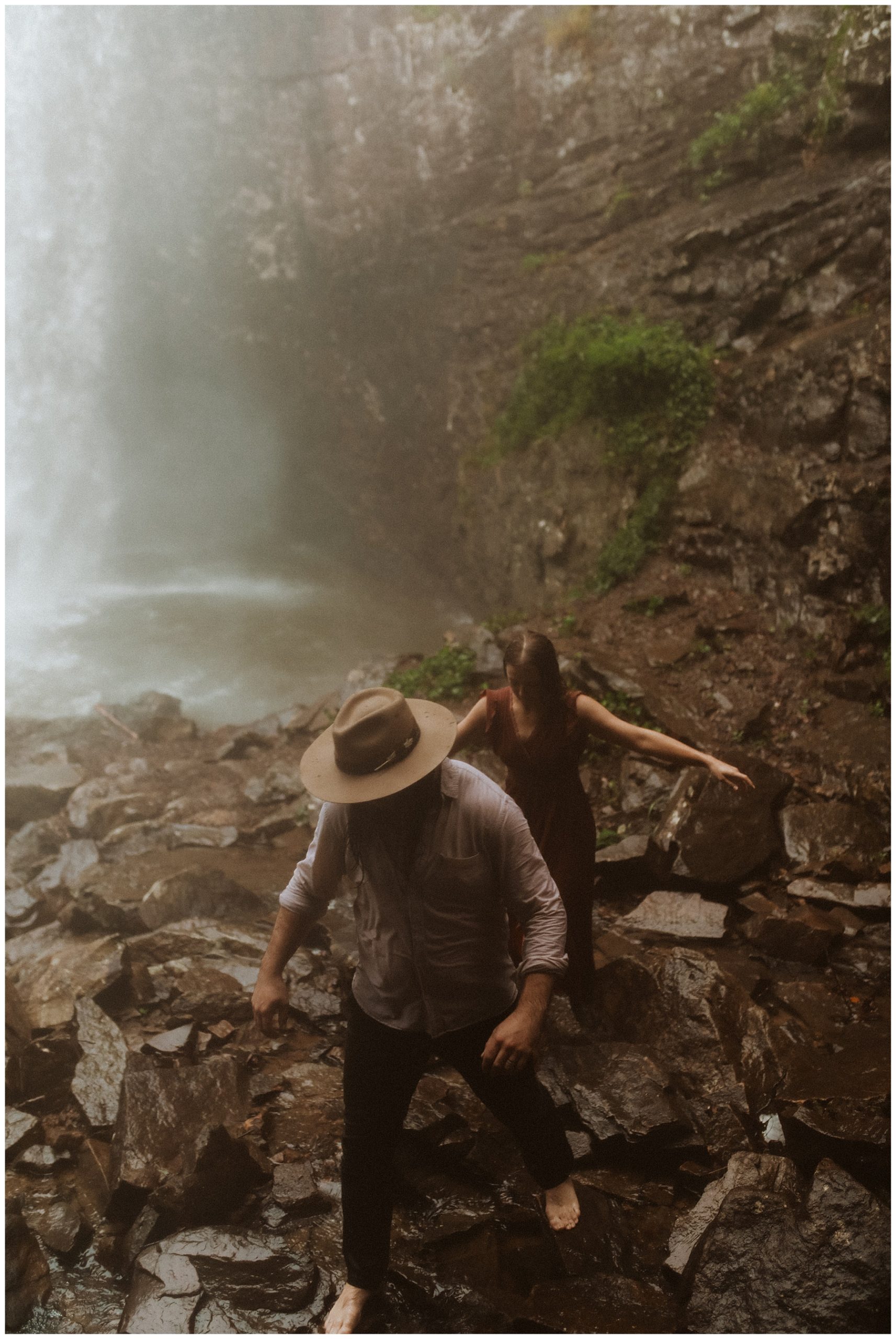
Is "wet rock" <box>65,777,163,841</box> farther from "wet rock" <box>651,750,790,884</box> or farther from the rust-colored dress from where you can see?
the rust-colored dress

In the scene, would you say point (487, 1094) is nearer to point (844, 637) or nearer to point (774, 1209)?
point (774, 1209)

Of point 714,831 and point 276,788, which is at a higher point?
point 714,831

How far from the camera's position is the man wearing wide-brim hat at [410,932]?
2.26 metres

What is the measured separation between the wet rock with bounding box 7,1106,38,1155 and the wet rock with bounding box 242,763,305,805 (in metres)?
3.68

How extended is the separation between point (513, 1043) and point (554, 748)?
1406 millimetres

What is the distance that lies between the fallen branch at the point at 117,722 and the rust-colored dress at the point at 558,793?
7553 millimetres

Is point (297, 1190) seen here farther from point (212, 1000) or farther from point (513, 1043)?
point (513, 1043)

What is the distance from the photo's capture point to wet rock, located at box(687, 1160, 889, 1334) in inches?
94.2

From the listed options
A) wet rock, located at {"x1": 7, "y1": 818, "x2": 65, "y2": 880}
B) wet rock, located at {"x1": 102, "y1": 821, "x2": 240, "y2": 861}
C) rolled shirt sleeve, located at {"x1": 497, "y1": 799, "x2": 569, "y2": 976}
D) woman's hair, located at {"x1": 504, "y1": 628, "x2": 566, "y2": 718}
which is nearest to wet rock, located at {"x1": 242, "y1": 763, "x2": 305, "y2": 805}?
wet rock, located at {"x1": 102, "y1": 821, "x2": 240, "y2": 861}

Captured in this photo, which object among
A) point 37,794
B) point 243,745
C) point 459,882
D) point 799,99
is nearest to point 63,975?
point 459,882

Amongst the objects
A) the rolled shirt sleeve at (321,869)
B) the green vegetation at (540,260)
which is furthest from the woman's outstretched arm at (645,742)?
the green vegetation at (540,260)

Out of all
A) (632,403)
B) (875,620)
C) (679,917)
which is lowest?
(679,917)

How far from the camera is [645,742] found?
3416mm

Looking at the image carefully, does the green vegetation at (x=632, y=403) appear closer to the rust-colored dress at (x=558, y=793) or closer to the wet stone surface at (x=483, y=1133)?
the wet stone surface at (x=483, y=1133)
